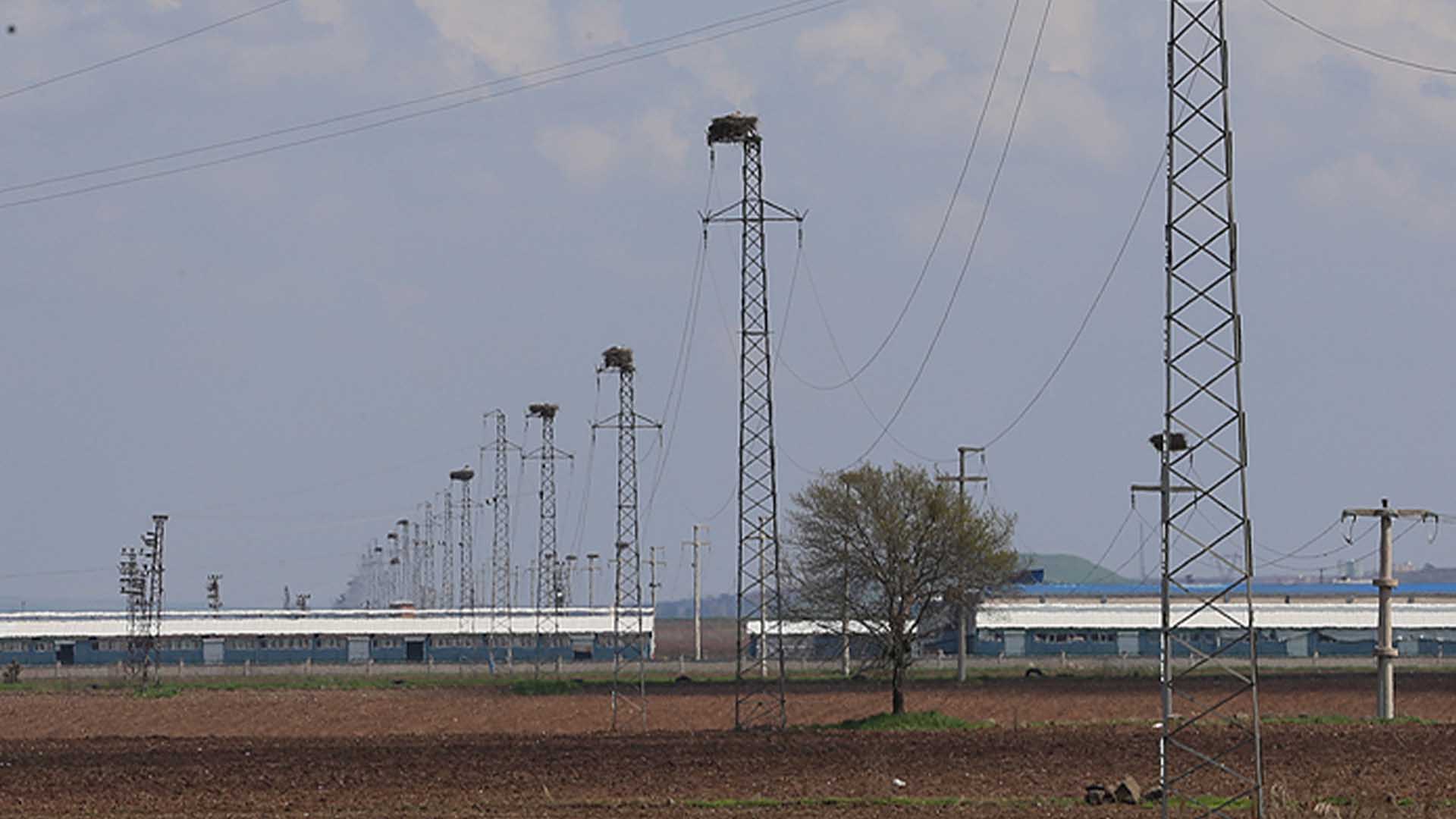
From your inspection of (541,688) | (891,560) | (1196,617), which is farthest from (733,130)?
(1196,617)

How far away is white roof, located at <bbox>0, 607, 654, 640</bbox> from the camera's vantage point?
478 ft

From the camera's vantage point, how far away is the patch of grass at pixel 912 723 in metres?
60.9

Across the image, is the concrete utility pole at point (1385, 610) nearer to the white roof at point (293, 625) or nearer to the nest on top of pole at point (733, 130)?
the nest on top of pole at point (733, 130)

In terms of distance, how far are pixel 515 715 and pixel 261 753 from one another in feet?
82.2

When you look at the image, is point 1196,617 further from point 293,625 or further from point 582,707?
point 582,707

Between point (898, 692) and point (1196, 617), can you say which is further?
point (1196, 617)

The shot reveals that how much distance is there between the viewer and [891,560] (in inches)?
2768

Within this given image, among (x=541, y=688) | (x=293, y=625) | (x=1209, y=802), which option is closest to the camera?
(x=1209, y=802)

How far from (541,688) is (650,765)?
4742 cm

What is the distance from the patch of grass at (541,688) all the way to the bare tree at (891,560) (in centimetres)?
1832

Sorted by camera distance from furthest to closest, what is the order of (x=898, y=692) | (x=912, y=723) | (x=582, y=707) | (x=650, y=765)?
(x=582, y=707), (x=898, y=692), (x=912, y=723), (x=650, y=765)

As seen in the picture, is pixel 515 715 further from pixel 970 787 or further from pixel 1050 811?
pixel 1050 811

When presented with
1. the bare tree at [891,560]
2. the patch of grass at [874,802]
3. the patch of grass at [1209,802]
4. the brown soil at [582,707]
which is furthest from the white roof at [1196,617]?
the patch of grass at [1209,802]

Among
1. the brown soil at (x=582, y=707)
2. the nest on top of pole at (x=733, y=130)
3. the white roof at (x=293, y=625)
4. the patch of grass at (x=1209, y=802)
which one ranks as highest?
the nest on top of pole at (x=733, y=130)
